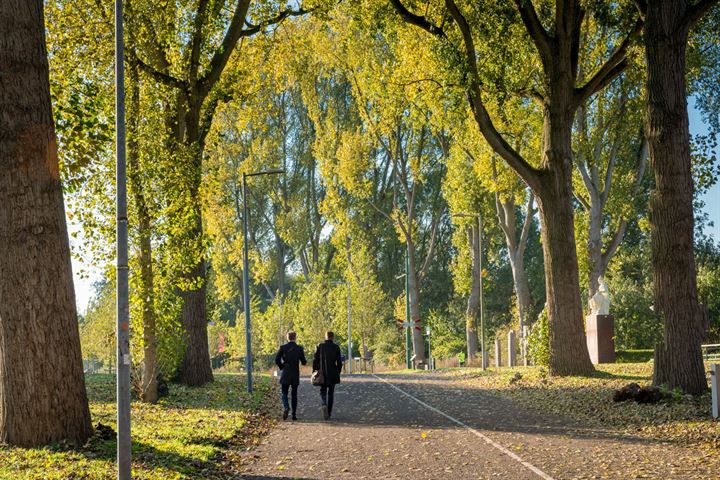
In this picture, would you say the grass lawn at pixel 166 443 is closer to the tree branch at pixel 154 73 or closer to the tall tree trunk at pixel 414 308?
the tree branch at pixel 154 73

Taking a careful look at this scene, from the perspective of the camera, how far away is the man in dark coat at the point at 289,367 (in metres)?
18.3

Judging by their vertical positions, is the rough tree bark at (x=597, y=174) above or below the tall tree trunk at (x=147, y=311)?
above

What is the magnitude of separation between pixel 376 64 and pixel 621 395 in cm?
2841

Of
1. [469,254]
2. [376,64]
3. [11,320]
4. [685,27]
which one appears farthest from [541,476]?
[469,254]

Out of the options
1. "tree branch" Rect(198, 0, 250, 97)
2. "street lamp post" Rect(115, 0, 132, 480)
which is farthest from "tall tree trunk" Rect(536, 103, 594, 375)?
"street lamp post" Rect(115, 0, 132, 480)

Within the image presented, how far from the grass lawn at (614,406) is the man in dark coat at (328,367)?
15.0 ft

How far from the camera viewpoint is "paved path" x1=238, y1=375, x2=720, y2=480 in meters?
10.8

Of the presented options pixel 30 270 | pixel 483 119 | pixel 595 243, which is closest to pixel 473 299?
pixel 595 243

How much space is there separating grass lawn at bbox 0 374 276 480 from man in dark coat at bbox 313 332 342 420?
1232 millimetres

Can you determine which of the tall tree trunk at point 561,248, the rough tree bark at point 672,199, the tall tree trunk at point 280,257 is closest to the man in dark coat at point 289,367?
the rough tree bark at point 672,199

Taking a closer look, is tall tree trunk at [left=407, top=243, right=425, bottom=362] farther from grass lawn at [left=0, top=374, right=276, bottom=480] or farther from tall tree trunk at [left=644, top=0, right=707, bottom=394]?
tall tree trunk at [left=644, top=0, right=707, bottom=394]

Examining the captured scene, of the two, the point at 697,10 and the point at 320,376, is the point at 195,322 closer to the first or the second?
the point at 320,376

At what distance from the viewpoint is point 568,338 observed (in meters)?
23.8

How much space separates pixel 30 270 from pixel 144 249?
7628 mm
